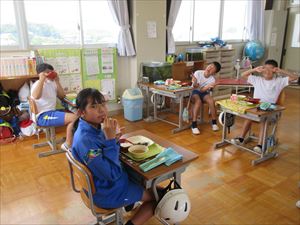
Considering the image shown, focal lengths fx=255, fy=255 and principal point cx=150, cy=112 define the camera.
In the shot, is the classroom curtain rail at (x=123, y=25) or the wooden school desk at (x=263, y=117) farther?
the classroom curtain rail at (x=123, y=25)

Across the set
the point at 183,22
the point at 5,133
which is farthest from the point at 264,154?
the point at 183,22

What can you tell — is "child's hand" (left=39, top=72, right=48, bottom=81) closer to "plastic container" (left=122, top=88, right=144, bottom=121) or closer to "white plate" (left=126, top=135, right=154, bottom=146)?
"plastic container" (left=122, top=88, right=144, bottom=121)

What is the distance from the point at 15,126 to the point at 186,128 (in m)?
2.56

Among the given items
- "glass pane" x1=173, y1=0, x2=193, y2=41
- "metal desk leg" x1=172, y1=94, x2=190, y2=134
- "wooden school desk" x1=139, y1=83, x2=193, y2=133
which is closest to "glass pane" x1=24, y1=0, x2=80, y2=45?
"wooden school desk" x1=139, y1=83, x2=193, y2=133

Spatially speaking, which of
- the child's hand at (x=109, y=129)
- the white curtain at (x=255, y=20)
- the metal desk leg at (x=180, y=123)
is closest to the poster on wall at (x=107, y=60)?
the metal desk leg at (x=180, y=123)

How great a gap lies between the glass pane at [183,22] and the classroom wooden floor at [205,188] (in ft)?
9.44

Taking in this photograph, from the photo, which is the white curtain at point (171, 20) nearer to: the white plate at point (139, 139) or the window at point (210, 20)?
the window at point (210, 20)

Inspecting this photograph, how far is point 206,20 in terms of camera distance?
5961 mm

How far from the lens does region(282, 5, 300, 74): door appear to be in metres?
7.06

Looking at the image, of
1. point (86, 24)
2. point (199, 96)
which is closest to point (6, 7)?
point (86, 24)

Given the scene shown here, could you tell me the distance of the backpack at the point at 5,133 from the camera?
350 cm

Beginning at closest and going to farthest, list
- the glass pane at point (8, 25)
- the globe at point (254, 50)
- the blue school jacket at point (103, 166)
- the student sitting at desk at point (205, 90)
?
the blue school jacket at point (103, 166), the glass pane at point (8, 25), the student sitting at desk at point (205, 90), the globe at point (254, 50)

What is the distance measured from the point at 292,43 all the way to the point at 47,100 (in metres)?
6.95

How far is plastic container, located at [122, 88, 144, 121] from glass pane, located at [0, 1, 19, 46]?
6.09 feet
